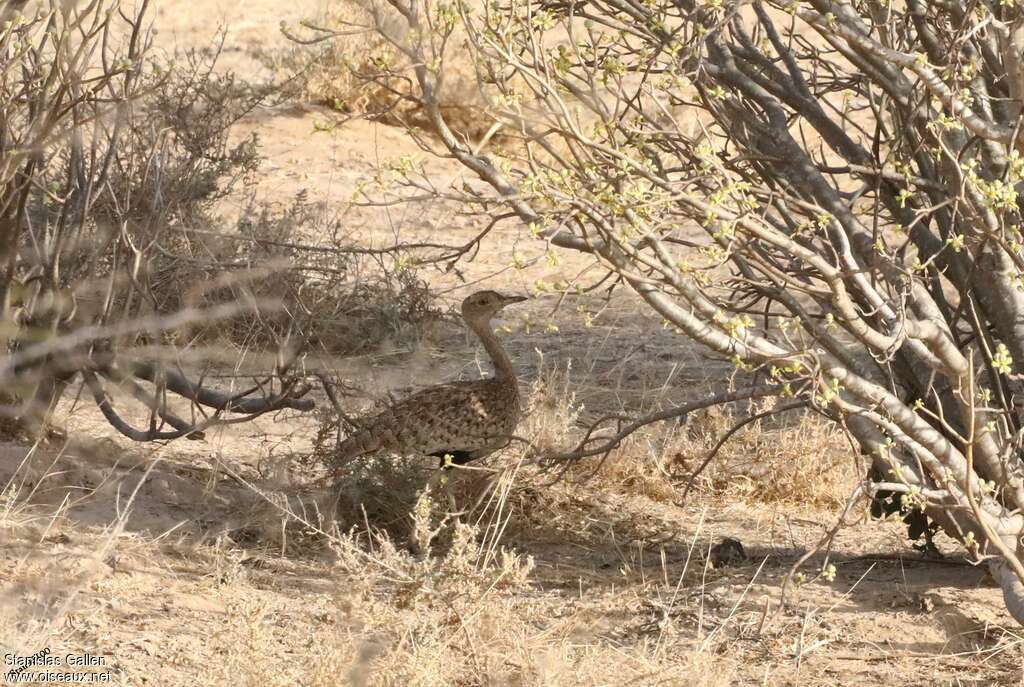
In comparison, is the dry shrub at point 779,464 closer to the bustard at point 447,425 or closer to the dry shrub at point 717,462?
the dry shrub at point 717,462

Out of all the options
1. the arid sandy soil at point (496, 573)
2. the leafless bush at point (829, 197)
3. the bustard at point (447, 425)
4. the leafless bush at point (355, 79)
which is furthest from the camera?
the leafless bush at point (355, 79)

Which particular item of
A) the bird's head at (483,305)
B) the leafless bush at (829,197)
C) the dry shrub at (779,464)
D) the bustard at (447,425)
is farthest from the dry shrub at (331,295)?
the leafless bush at (829,197)

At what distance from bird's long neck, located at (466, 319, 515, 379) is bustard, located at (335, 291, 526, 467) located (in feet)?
0.34

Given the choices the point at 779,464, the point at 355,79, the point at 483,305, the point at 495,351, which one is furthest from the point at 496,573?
the point at 355,79

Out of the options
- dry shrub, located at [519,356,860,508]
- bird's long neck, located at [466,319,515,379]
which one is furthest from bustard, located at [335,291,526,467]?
dry shrub, located at [519,356,860,508]

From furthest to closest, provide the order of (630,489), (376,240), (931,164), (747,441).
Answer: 1. (376,240)
2. (747,441)
3. (630,489)
4. (931,164)

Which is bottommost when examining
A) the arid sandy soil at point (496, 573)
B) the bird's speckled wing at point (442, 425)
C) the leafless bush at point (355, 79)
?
the arid sandy soil at point (496, 573)

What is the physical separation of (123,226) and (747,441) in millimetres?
3431

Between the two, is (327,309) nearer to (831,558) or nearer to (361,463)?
(361,463)

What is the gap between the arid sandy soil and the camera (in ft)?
13.4

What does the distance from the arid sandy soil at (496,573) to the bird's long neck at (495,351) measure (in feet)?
1.57

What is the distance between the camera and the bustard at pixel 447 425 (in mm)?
5840

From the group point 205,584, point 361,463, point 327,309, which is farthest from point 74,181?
point 327,309

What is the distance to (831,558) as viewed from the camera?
5812 millimetres
